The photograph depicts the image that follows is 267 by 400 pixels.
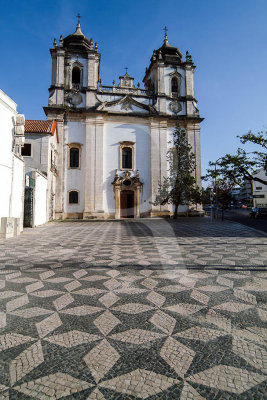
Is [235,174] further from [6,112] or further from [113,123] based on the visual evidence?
[113,123]

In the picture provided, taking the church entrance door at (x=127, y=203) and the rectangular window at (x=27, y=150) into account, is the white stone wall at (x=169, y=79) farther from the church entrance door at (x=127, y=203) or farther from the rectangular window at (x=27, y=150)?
the rectangular window at (x=27, y=150)

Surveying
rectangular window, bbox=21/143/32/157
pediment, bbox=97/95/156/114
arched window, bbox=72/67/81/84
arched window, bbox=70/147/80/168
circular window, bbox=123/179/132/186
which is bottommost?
circular window, bbox=123/179/132/186

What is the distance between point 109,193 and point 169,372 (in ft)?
75.6

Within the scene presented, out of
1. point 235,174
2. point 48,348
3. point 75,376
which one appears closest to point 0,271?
point 48,348

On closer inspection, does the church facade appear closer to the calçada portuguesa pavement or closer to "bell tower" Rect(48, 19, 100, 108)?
"bell tower" Rect(48, 19, 100, 108)

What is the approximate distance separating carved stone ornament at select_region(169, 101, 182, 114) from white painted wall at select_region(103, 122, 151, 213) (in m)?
4.16

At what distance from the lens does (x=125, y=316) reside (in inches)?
110

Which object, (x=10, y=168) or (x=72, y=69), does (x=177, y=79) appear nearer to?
(x=72, y=69)

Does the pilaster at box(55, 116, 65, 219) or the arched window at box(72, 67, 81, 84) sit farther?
the arched window at box(72, 67, 81, 84)

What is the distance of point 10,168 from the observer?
34.1 feet

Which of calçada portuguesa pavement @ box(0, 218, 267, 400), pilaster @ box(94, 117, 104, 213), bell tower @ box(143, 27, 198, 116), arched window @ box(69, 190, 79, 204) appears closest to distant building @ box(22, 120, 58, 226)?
arched window @ box(69, 190, 79, 204)

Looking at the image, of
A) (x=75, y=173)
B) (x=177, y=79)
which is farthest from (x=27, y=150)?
(x=177, y=79)

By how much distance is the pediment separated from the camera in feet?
83.8

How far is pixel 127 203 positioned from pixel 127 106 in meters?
11.2
